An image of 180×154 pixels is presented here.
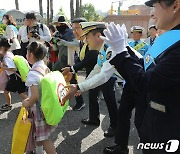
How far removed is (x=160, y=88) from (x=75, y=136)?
229cm

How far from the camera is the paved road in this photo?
9.62 feet

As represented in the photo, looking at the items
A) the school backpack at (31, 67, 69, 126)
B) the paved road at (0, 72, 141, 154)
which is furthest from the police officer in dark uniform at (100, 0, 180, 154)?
the paved road at (0, 72, 141, 154)

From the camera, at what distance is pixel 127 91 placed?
2512 mm

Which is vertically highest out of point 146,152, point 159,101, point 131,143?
point 159,101

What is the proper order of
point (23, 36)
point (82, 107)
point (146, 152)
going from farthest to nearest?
point (23, 36) < point (82, 107) < point (146, 152)

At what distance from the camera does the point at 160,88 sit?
1.17 m

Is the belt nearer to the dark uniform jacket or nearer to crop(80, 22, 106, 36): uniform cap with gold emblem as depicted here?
the dark uniform jacket

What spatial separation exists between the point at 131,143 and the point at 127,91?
93cm

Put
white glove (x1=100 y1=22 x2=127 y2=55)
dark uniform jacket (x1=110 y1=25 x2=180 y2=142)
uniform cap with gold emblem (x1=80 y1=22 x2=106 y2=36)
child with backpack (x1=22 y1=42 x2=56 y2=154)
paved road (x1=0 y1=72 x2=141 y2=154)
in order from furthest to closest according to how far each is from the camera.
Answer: paved road (x1=0 y1=72 x2=141 y2=154) → uniform cap with gold emblem (x1=80 y1=22 x2=106 y2=36) → child with backpack (x1=22 y1=42 x2=56 y2=154) → white glove (x1=100 y1=22 x2=127 y2=55) → dark uniform jacket (x1=110 y1=25 x2=180 y2=142)

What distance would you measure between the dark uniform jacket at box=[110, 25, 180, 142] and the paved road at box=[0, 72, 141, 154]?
5.60ft

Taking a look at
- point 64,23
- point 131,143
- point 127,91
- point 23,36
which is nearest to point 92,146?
point 131,143

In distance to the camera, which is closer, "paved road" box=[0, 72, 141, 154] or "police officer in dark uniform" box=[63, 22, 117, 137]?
"police officer in dark uniform" box=[63, 22, 117, 137]

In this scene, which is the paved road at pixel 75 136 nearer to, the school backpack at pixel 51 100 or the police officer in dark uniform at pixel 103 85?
the police officer in dark uniform at pixel 103 85

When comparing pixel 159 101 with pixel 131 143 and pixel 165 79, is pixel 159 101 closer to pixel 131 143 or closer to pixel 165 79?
pixel 165 79
